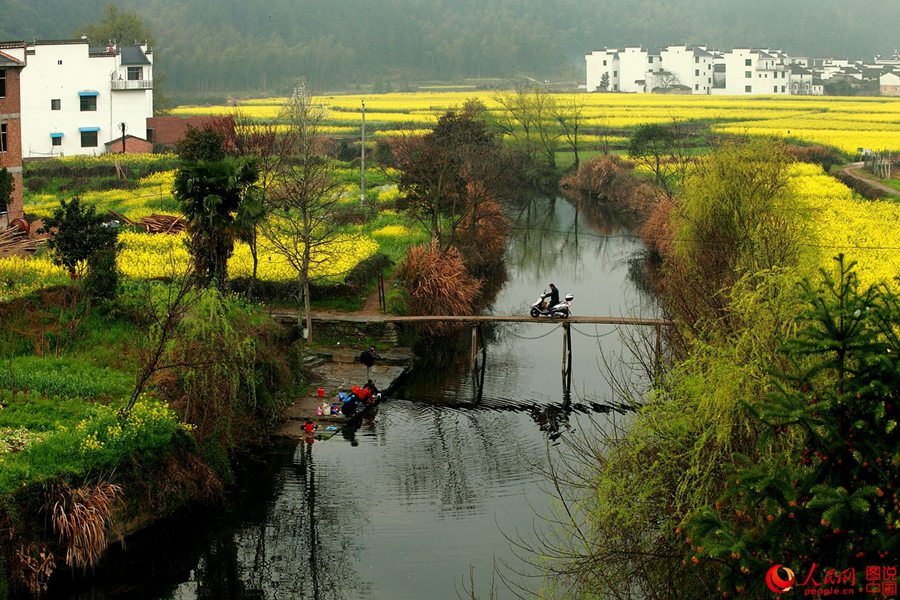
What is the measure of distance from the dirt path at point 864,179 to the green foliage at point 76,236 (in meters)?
30.9

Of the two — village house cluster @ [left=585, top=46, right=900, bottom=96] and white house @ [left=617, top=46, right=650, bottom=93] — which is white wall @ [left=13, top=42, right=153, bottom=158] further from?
→ white house @ [left=617, top=46, right=650, bottom=93]

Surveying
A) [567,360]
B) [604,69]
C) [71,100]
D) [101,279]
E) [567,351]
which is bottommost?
[567,360]

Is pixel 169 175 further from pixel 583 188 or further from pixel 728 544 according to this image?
pixel 728 544

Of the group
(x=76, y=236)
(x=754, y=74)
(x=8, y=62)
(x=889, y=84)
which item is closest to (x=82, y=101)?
(x=8, y=62)

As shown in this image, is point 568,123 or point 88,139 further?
point 568,123

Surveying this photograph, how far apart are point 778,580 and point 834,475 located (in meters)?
1.09

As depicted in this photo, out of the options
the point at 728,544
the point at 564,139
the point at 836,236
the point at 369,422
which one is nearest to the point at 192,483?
the point at 369,422

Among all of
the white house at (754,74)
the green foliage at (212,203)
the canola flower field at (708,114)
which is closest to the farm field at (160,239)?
the green foliage at (212,203)

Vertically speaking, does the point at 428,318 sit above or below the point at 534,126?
below

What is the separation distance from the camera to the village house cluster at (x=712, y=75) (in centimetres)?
14162

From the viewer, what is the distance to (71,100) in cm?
6869

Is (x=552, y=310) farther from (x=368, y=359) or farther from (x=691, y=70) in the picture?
(x=691, y=70)

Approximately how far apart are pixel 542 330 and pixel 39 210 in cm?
2196

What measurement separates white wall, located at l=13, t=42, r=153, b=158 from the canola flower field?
6.20 m
